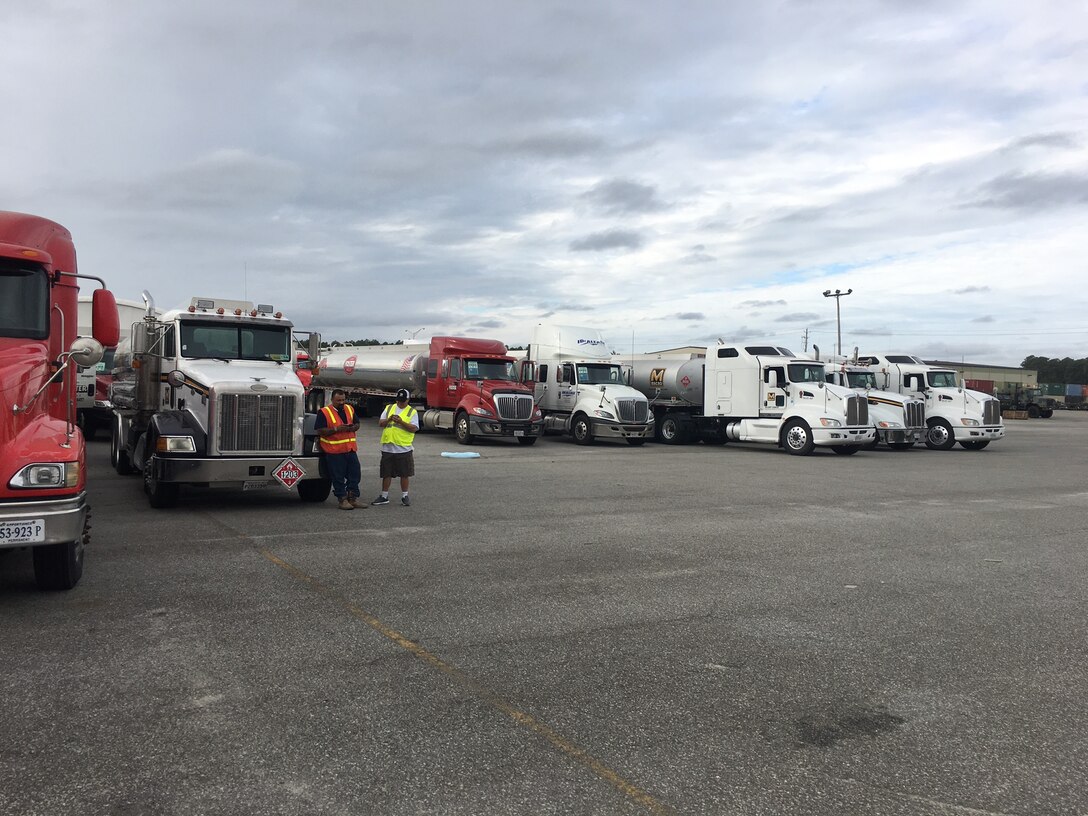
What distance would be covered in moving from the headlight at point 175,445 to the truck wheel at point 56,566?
3678 mm

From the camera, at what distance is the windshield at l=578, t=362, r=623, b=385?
25.9 metres

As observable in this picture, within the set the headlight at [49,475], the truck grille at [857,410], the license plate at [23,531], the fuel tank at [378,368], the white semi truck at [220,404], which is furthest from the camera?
the fuel tank at [378,368]

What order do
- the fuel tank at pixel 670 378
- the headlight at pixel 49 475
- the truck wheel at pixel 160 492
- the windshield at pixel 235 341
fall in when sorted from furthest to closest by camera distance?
1. the fuel tank at pixel 670 378
2. the windshield at pixel 235 341
3. the truck wheel at pixel 160 492
4. the headlight at pixel 49 475

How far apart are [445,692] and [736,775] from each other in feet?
5.35

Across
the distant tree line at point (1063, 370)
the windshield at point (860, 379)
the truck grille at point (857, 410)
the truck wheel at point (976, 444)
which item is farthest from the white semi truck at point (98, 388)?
the distant tree line at point (1063, 370)

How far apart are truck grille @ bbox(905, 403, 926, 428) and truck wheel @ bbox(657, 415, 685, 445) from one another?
666cm

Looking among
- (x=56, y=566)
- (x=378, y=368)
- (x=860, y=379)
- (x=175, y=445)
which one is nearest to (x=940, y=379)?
(x=860, y=379)

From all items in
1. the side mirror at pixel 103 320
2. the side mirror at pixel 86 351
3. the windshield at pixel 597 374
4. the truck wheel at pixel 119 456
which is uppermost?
the windshield at pixel 597 374

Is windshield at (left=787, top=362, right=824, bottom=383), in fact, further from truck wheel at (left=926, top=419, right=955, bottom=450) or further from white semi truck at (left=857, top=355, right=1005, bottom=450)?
truck wheel at (left=926, top=419, right=955, bottom=450)

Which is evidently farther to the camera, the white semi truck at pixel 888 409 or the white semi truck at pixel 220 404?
the white semi truck at pixel 888 409

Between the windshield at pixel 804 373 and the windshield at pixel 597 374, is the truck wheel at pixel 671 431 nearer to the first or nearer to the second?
the windshield at pixel 597 374

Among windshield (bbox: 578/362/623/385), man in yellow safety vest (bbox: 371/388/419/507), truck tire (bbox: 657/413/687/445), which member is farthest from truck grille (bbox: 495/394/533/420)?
man in yellow safety vest (bbox: 371/388/419/507)

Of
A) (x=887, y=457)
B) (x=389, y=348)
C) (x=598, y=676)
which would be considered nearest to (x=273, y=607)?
(x=598, y=676)

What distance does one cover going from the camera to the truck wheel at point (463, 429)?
2309 centimetres
